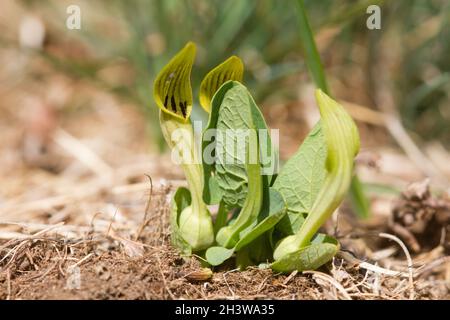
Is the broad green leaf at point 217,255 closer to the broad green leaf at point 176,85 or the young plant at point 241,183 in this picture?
the young plant at point 241,183

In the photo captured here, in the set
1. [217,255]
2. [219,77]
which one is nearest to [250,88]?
[219,77]

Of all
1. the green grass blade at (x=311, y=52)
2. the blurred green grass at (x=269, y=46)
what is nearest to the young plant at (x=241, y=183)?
the green grass blade at (x=311, y=52)

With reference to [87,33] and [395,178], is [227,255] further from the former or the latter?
[87,33]

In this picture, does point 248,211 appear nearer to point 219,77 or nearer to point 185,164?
point 185,164

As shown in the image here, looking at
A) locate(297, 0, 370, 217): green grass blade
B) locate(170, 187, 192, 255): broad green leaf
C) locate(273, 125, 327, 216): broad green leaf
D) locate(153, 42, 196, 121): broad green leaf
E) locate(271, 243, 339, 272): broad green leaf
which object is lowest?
locate(271, 243, 339, 272): broad green leaf

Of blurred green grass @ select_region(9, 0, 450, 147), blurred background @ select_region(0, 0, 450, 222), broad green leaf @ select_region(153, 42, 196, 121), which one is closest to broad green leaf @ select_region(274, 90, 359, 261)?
broad green leaf @ select_region(153, 42, 196, 121)

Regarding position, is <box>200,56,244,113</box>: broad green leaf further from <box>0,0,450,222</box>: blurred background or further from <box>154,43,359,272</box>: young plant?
<box>0,0,450,222</box>: blurred background
